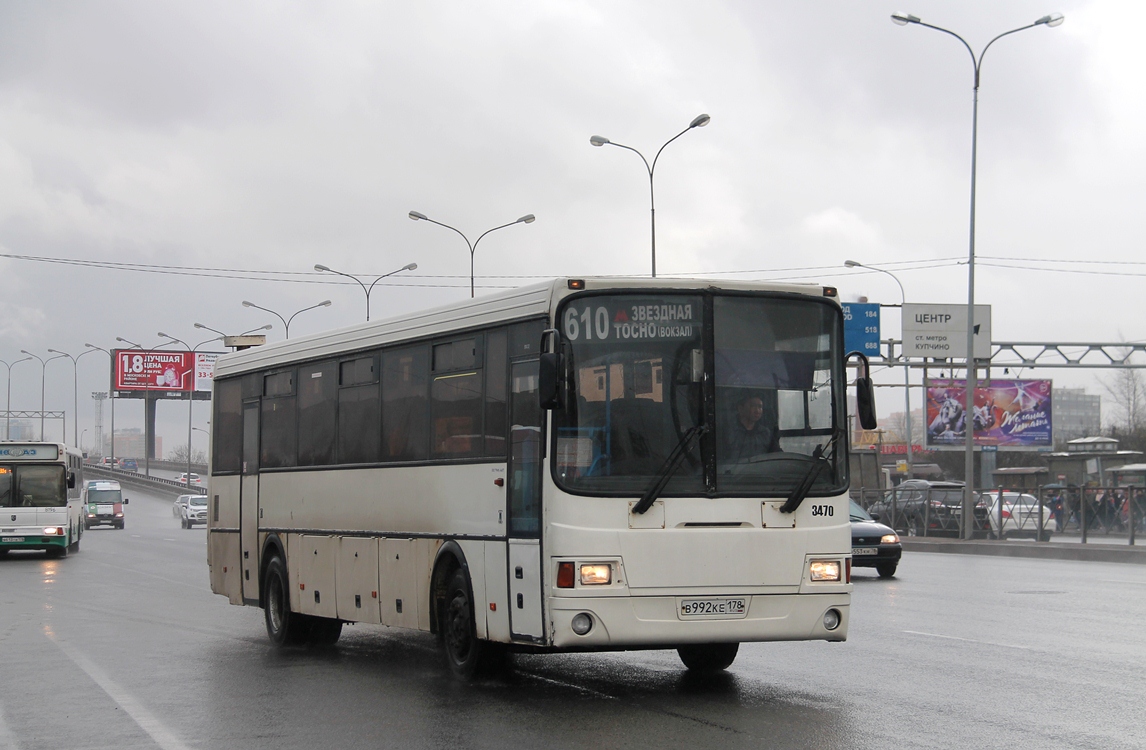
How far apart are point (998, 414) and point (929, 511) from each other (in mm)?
29497

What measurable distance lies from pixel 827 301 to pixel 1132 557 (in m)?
→ 21.8

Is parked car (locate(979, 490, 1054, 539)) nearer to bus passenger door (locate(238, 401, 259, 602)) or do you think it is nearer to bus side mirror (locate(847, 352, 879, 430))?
bus passenger door (locate(238, 401, 259, 602))

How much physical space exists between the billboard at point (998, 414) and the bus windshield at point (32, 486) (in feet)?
143

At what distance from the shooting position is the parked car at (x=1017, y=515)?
36469 mm

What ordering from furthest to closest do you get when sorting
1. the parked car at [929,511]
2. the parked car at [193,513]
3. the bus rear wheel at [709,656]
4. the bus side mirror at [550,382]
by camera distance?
the parked car at [193,513] → the parked car at [929,511] → the bus rear wheel at [709,656] → the bus side mirror at [550,382]

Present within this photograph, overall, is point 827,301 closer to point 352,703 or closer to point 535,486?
point 535,486

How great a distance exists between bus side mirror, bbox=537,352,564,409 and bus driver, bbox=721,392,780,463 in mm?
1261

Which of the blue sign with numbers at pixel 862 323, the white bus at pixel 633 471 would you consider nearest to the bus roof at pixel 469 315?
the white bus at pixel 633 471

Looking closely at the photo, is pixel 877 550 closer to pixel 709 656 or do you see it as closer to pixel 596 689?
pixel 709 656

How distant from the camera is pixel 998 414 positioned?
67.3 metres

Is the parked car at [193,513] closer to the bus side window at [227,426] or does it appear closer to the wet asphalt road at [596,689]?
the wet asphalt road at [596,689]

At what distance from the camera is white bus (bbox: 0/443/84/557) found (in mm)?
32938

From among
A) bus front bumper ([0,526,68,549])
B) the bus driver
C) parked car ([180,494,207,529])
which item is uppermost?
the bus driver

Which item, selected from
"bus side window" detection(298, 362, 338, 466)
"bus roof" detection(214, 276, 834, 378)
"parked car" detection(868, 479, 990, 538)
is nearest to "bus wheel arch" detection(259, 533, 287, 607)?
"bus side window" detection(298, 362, 338, 466)
